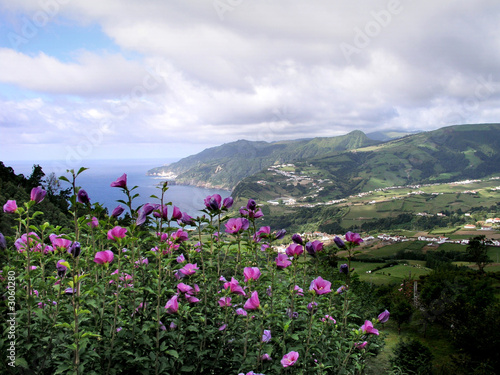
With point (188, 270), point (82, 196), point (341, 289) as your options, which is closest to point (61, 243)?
point (82, 196)

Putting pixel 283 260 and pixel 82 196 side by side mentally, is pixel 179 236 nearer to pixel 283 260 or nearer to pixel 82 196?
pixel 82 196

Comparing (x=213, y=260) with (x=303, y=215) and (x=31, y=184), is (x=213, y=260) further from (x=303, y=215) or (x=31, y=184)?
(x=303, y=215)

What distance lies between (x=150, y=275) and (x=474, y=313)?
14.6 metres

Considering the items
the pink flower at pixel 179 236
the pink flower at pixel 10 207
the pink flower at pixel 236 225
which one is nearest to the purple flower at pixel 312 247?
the pink flower at pixel 236 225

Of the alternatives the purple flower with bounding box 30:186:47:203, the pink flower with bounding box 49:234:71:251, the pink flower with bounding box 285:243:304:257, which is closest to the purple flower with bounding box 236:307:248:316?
the pink flower with bounding box 285:243:304:257

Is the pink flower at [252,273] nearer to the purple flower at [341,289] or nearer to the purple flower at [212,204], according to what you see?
the purple flower at [212,204]

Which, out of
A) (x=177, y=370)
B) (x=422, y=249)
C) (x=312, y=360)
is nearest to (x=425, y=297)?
(x=312, y=360)

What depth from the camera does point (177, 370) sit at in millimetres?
2658

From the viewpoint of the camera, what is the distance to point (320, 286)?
9.62 feet

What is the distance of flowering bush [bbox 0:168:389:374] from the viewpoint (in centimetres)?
230

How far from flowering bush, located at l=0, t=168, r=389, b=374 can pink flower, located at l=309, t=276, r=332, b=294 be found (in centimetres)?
1

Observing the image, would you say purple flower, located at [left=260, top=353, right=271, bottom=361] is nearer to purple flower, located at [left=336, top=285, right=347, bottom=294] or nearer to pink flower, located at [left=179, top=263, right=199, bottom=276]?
pink flower, located at [left=179, top=263, right=199, bottom=276]

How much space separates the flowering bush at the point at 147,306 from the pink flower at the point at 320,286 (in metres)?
0.01

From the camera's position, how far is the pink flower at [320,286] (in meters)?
2.83
